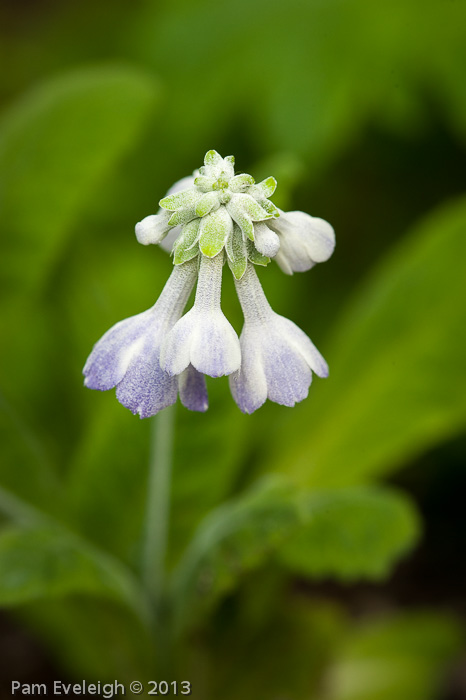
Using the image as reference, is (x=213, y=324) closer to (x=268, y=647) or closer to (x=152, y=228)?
(x=152, y=228)

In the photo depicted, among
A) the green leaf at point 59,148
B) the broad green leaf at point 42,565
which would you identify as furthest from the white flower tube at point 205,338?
the green leaf at point 59,148

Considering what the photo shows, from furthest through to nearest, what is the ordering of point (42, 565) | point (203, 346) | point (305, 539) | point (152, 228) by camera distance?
point (305, 539) → point (42, 565) → point (152, 228) → point (203, 346)

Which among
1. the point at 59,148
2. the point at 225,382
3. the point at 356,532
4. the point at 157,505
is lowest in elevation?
the point at 356,532

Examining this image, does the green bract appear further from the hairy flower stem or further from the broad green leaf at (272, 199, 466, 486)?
the broad green leaf at (272, 199, 466, 486)

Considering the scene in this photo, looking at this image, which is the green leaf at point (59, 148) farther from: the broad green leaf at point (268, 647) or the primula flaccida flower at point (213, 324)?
the broad green leaf at point (268, 647)

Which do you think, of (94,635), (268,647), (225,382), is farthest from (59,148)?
(268,647)

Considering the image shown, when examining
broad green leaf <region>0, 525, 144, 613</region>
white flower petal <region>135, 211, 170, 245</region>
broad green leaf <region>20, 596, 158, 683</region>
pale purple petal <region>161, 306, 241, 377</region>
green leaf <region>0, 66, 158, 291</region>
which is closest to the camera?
pale purple petal <region>161, 306, 241, 377</region>

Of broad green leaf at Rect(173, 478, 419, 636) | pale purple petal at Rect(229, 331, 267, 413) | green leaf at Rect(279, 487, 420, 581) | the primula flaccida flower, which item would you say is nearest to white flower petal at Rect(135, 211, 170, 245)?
the primula flaccida flower
